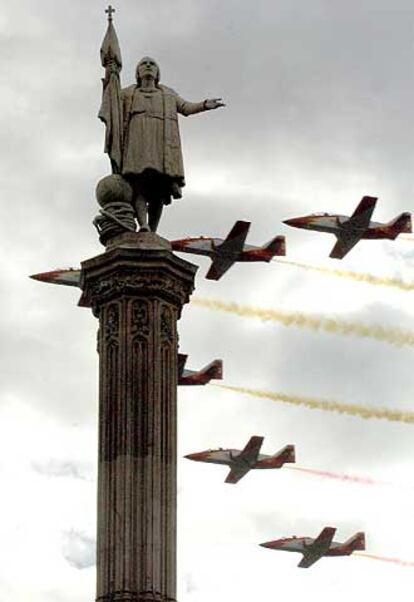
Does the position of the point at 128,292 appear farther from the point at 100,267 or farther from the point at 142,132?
the point at 142,132

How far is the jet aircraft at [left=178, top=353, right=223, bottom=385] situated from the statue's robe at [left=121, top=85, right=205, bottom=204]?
7159mm

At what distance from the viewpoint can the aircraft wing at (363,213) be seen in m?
93.7

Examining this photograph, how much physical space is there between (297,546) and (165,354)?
102 feet

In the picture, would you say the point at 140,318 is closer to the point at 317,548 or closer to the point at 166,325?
the point at 166,325

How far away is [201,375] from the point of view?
80625mm

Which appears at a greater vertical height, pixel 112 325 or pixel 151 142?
pixel 151 142

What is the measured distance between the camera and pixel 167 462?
6925cm

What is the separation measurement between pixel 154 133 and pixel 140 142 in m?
0.62

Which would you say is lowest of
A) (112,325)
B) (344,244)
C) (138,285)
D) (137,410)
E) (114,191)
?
(137,410)

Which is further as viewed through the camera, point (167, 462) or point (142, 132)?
point (142, 132)

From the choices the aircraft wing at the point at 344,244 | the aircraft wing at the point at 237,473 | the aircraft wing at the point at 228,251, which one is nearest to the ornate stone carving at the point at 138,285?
the aircraft wing at the point at 228,251

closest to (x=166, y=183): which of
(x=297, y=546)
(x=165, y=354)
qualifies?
(x=165, y=354)

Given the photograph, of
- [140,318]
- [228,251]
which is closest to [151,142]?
[140,318]

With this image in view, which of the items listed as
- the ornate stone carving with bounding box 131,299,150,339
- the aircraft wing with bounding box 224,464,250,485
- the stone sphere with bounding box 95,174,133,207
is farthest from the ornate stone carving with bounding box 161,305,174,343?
the aircraft wing with bounding box 224,464,250,485
